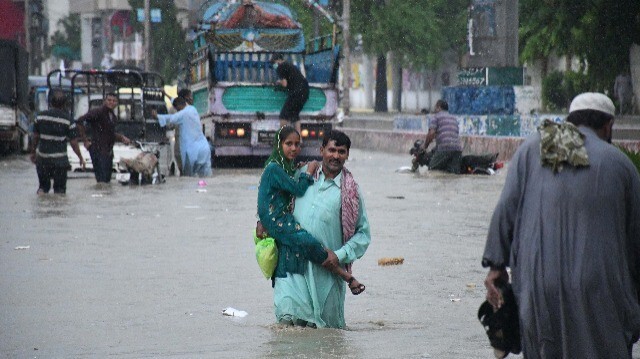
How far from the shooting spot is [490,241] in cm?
577

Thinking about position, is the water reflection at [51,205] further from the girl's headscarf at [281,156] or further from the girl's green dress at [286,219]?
Answer: the girl's green dress at [286,219]

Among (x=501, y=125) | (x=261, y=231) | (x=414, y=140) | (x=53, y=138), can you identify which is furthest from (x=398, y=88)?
(x=261, y=231)

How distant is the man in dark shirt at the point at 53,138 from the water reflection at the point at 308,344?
10.8 metres

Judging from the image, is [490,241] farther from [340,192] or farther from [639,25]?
[639,25]

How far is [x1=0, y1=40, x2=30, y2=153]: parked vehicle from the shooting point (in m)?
33.0

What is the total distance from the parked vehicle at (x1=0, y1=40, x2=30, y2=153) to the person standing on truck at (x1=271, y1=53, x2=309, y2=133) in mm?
8906

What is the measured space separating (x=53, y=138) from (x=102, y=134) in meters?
2.53

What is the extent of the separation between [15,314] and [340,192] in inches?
107

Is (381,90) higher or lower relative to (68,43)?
lower

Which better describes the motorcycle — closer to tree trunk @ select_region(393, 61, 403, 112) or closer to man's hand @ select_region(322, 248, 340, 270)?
man's hand @ select_region(322, 248, 340, 270)

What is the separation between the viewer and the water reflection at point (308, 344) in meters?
7.99

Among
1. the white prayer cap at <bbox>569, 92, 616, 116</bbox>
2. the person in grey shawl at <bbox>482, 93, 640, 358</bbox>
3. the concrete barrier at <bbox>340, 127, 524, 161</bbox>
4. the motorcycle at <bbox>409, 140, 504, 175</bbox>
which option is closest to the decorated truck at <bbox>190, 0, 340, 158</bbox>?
the motorcycle at <bbox>409, 140, 504, 175</bbox>

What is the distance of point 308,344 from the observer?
8211 millimetres

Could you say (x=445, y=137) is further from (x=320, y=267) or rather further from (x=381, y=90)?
(x=381, y=90)
